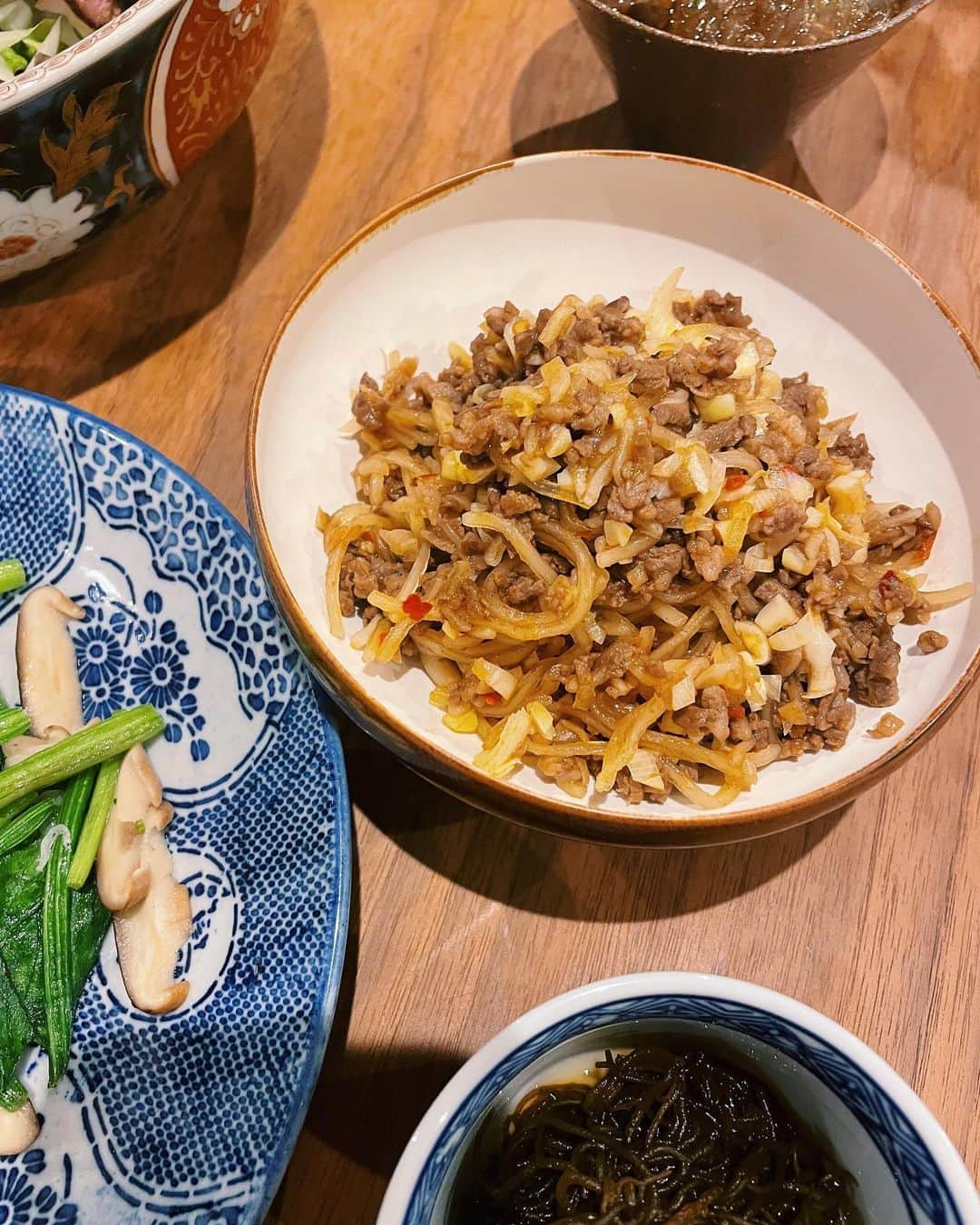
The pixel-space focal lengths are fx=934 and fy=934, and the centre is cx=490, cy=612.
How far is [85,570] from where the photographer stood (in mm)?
1479

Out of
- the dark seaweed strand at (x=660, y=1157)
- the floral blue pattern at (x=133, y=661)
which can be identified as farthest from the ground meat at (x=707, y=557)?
the floral blue pattern at (x=133, y=661)

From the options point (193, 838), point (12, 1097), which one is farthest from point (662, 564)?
point (12, 1097)

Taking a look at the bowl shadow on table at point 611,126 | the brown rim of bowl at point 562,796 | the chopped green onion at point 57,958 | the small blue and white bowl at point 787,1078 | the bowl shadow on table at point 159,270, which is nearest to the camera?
the small blue and white bowl at point 787,1078

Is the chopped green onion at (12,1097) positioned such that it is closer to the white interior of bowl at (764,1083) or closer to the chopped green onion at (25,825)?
the chopped green onion at (25,825)

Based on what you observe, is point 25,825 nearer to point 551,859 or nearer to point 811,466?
point 551,859

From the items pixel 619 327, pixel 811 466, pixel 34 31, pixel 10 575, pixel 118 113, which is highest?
pixel 34 31

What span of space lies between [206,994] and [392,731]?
17.7 inches

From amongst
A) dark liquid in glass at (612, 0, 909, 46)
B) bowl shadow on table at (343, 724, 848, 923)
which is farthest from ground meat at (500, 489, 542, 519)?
dark liquid in glass at (612, 0, 909, 46)

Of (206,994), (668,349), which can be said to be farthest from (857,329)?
(206,994)

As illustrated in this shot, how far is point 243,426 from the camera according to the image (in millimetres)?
1674

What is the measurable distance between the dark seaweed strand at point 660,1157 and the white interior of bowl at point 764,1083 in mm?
15

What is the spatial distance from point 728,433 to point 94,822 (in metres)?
1.06

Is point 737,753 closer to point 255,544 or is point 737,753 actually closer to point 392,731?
point 392,731

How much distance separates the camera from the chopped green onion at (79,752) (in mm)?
1323
